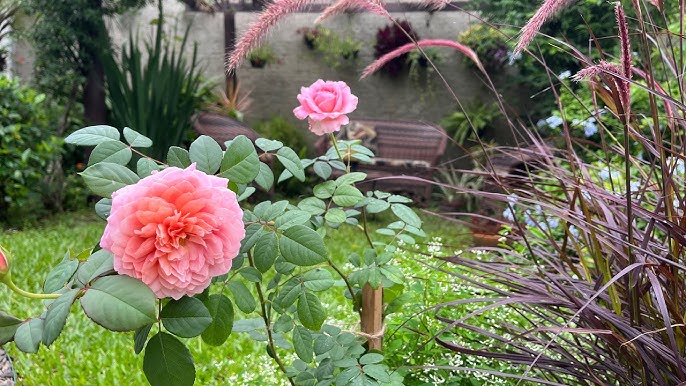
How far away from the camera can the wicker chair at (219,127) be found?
6.26m

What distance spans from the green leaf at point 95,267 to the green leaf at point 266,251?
0.23m

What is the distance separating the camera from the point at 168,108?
18.7 feet

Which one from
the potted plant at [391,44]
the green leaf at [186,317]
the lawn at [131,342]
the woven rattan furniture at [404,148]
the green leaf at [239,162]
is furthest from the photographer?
the potted plant at [391,44]

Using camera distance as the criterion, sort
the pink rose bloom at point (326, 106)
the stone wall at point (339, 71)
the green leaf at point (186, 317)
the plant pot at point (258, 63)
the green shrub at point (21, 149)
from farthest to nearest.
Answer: the plant pot at point (258, 63), the stone wall at point (339, 71), the green shrub at point (21, 149), the pink rose bloom at point (326, 106), the green leaf at point (186, 317)

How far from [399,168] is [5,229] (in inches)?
141

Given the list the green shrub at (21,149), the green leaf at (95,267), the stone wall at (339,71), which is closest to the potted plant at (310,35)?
the stone wall at (339,71)

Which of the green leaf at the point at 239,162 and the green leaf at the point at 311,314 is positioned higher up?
the green leaf at the point at 239,162

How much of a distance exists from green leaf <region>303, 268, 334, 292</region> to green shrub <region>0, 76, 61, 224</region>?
442cm

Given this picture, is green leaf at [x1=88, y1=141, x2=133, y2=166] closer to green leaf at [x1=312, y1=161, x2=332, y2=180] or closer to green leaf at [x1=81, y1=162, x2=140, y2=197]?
green leaf at [x1=81, y1=162, x2=140, y2=197]

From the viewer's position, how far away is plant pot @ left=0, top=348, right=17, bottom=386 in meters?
1.78

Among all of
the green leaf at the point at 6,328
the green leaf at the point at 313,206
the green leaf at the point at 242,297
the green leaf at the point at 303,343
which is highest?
the green leaf at the point at 313,206

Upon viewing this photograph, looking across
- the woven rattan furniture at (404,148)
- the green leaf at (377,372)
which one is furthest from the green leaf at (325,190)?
the woven rattan furniture at (404,148)

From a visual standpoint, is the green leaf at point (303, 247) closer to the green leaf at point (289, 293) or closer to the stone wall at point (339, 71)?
the green leaf at point (289, 293)

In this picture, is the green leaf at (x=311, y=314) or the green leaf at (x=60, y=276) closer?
the green leaf at (x=60, y=276)
